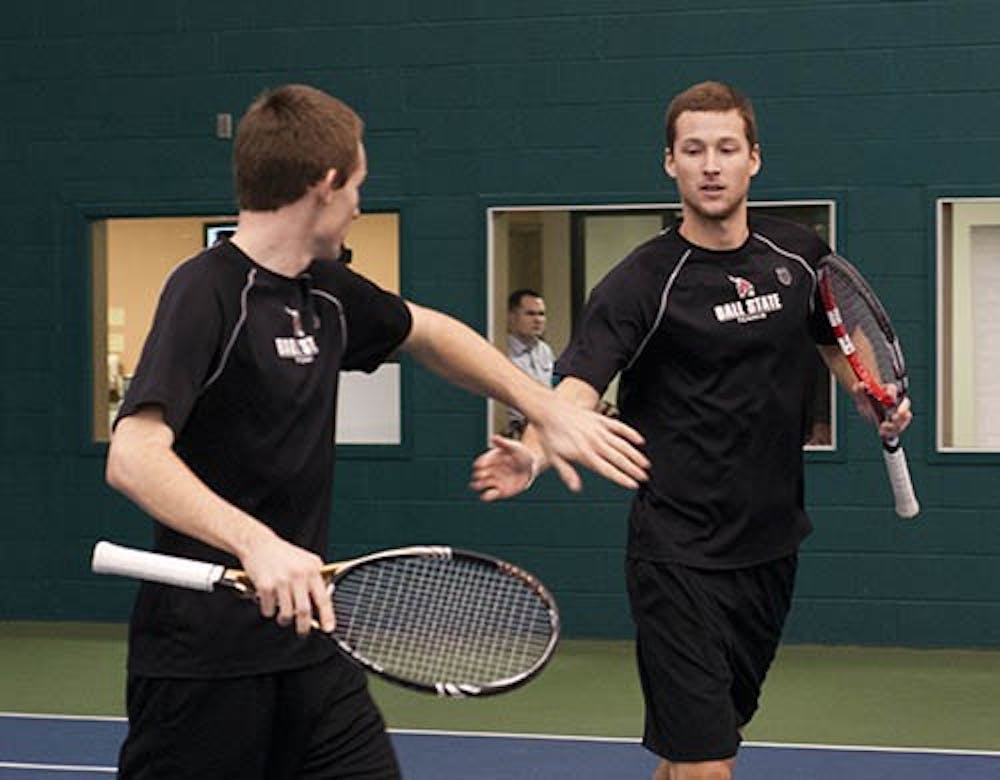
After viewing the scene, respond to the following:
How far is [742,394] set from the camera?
18.4 ft

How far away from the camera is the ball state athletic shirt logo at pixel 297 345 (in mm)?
4090

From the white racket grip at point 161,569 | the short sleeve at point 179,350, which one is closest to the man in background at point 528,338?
the short sleeve at point 179,350

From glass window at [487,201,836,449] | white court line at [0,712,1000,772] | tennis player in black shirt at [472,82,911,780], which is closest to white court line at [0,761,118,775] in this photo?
white court line at [0,712,1000,772]

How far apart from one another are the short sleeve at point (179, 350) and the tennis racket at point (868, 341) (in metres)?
2.27

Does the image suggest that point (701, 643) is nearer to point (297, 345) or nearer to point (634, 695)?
point (297, 345)

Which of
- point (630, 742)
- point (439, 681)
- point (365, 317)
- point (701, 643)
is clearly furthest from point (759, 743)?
point (439, 681)

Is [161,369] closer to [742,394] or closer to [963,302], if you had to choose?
[742,394]

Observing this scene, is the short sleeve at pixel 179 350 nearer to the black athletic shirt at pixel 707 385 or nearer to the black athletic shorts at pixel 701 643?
the black athletic shirt at pixel 707 385

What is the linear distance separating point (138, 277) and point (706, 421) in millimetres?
7080

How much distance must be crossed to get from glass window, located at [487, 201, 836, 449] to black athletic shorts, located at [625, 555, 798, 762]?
5522 mm

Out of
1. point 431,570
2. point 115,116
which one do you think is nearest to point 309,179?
point 431,570

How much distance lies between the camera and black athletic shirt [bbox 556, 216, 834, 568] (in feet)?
18.4

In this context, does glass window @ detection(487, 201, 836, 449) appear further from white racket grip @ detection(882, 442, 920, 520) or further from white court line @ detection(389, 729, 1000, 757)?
white racket grip @ detection(882, 442, 920, 520)

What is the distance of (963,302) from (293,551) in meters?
7.84
